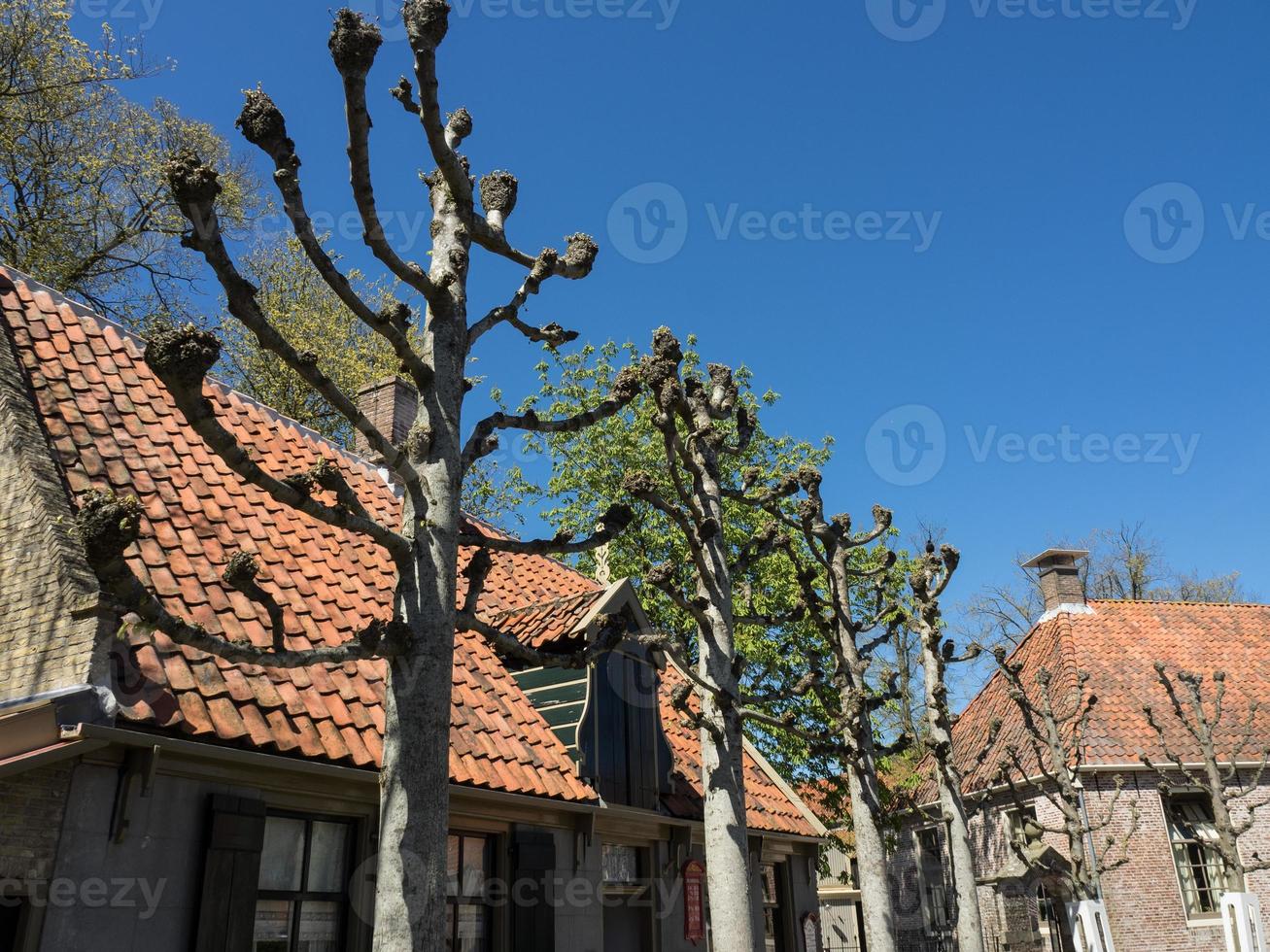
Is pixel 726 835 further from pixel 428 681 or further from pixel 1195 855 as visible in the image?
pixel 1195 855

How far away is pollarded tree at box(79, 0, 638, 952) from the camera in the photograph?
3.75m

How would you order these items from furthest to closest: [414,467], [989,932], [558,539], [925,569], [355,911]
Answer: [989,932]
[925,569]
[355,911]
[558,539]
[414,467]

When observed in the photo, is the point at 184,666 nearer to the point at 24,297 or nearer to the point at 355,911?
the point at 355,911

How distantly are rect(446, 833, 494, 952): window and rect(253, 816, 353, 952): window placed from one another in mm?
1220

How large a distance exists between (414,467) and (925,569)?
9185 mm

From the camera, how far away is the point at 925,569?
12359 millimetres

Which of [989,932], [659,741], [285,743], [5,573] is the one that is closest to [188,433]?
[5,573]

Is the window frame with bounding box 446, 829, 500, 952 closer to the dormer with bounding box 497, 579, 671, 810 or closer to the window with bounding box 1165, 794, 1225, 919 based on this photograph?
the dormer with bounding box 497, 579, 671, 810

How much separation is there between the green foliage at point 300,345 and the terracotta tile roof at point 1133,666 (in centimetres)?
1628

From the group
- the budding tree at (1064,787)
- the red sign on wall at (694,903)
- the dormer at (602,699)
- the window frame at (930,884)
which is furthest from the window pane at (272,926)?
the window frame at (930,884)

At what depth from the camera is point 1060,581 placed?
2436cm

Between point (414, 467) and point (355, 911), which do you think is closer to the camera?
point (414, 467)

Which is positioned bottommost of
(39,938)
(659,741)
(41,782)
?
(39,938)

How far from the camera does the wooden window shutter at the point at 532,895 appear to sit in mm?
8617
